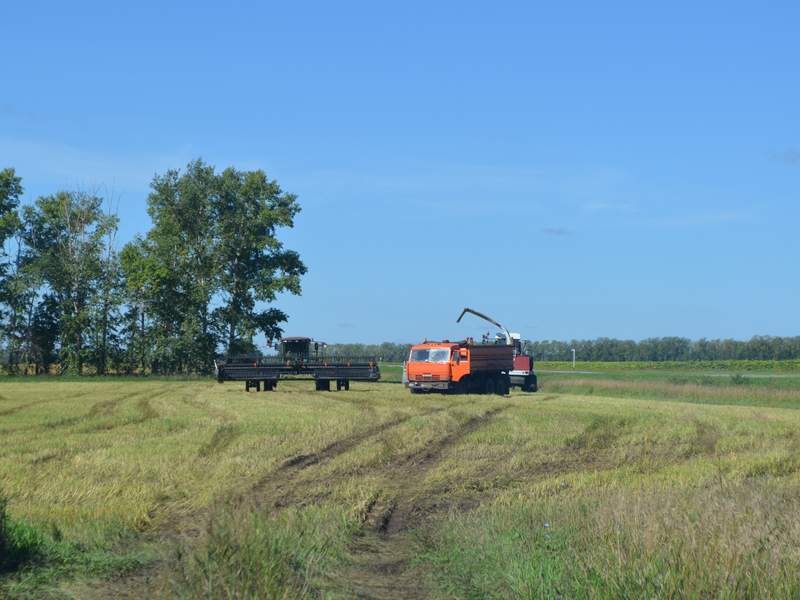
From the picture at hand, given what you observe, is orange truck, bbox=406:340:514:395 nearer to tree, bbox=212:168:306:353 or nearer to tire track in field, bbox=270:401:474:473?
tire track in field, bbox=270:401:474:473

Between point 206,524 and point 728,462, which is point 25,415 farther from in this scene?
point 206,524

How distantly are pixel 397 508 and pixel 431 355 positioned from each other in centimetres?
2888

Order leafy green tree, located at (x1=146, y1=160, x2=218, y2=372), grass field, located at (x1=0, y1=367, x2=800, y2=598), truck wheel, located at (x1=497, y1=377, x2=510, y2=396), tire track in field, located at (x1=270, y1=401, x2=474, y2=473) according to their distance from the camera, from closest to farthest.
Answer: grass field, located at (x1=0, y1=367, x2=800, y2=598) → tire track in field, located at (x1=270, y1=401, x2=474, y2=473) → truck wheel, located at (x1=497, y1=377, x2=510, y2=396) → leafy green tree, located at (x1=146, y1=160, x2=218, y2=372)

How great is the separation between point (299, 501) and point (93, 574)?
4061 millimetres


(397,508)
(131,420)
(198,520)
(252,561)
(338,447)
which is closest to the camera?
(252,561)

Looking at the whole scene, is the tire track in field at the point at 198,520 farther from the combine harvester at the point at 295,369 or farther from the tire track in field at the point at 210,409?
the combine harvester at the point at 295,369

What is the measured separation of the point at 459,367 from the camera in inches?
1583

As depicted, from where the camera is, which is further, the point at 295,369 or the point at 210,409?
the point at 295,369

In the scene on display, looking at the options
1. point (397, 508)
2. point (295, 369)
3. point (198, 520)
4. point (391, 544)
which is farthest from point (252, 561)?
point (295, 369)

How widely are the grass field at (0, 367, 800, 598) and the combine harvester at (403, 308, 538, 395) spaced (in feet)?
50.5

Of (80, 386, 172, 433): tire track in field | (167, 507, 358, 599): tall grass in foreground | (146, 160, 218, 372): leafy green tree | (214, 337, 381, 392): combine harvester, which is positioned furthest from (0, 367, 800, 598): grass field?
(146, 160, 218, 372): leafy green tree

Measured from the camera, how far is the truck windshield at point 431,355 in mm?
40562

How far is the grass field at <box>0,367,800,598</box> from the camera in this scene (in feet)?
24.5

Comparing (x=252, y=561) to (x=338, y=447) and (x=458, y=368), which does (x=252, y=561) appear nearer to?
(x=338, y=447)
